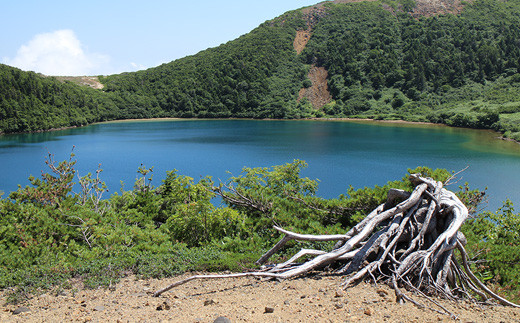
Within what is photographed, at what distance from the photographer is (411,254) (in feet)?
18.7

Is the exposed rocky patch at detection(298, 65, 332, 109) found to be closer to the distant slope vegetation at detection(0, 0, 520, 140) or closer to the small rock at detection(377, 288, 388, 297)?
the distant slope vegetation at detection(0, 0, 520, 140)

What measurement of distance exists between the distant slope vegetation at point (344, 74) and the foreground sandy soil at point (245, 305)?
84.0m

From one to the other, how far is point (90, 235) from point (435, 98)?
112993 millimetres

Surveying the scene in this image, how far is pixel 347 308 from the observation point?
16.5ft

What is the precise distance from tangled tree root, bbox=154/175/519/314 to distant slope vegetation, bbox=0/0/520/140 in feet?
270

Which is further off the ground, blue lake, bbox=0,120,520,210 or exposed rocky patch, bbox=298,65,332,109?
exposed rocky patch, bbox=298,65,332,109

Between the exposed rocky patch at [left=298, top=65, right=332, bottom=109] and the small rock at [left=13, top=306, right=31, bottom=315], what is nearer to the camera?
the small rock at [left=13, top=306, right=31, bottom=315]

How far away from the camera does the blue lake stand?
111 feet

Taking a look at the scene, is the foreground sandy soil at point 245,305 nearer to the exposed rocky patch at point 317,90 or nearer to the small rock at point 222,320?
the small rock at point 222,320

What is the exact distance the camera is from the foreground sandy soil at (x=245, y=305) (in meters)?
4.93

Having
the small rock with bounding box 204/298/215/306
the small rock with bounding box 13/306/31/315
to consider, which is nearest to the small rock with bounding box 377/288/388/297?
the small rock with bounding box 204/298/215/306

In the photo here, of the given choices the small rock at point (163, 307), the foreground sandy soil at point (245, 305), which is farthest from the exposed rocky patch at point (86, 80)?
the small rock at point (163, 307)

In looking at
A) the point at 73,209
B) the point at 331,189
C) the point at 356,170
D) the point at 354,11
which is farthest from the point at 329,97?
the point at 73,209

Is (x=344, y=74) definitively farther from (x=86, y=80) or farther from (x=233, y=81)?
(x=86, y=80)
